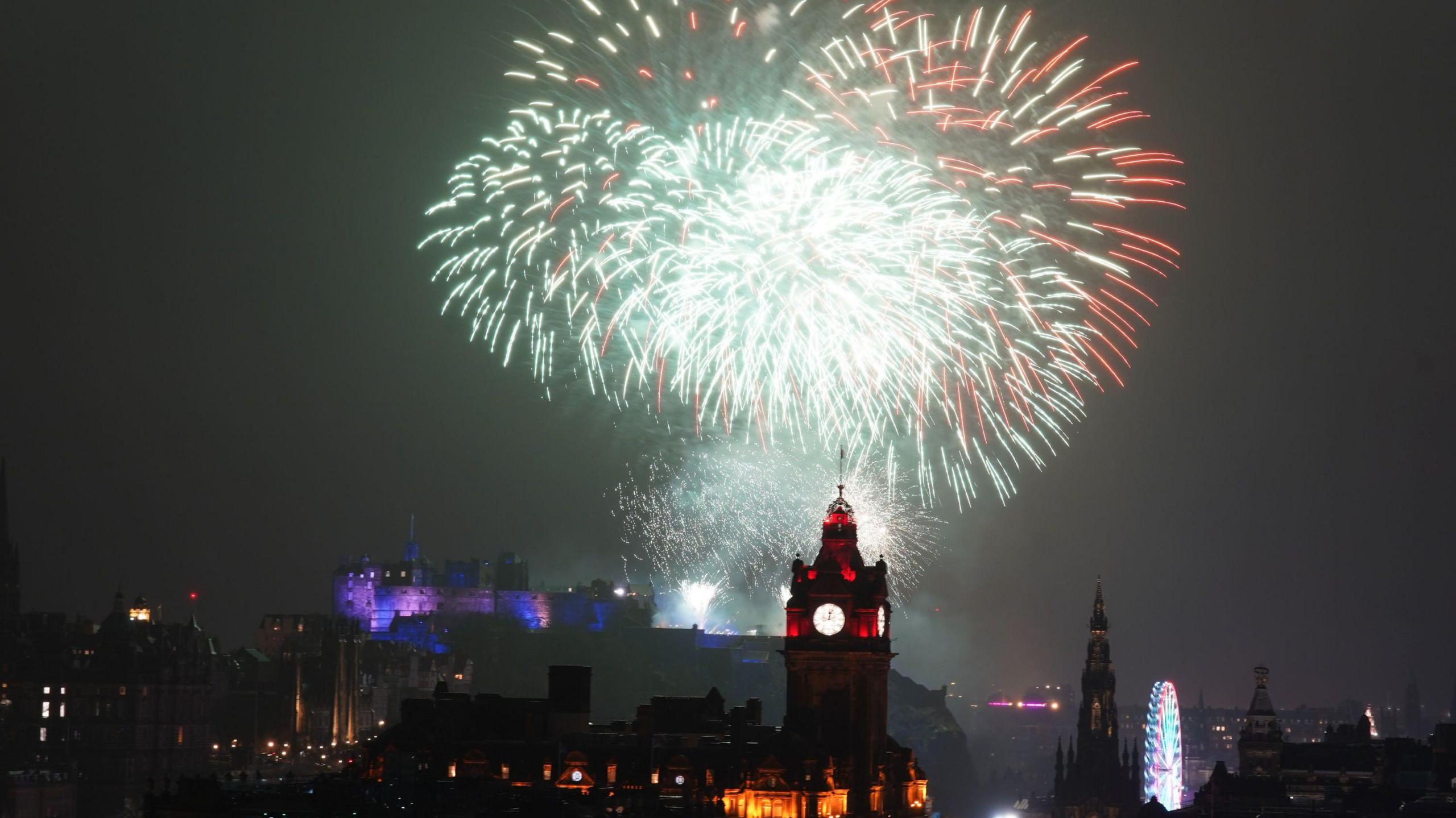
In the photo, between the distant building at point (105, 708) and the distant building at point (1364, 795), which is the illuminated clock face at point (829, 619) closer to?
the distant building at point (1364, 795)

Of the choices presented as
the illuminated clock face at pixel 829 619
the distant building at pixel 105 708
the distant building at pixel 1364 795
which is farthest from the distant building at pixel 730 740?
the distant building at pixel 105 708

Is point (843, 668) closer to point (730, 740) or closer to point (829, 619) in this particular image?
point (829, 619)

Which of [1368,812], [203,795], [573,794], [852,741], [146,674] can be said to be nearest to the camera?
[203,795]

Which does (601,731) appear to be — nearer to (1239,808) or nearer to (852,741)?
(852,741)

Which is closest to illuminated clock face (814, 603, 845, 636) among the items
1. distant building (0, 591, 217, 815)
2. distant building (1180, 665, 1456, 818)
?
distant building (1180, 665, 1456, 818)

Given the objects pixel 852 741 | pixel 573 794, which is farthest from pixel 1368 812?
pixel 573 794

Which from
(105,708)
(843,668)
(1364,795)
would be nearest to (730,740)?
(843,668)

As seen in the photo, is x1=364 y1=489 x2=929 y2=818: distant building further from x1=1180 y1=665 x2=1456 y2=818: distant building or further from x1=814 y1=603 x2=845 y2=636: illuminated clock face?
x1=1180 y1=665 x2=1456 y2=818: distant building
